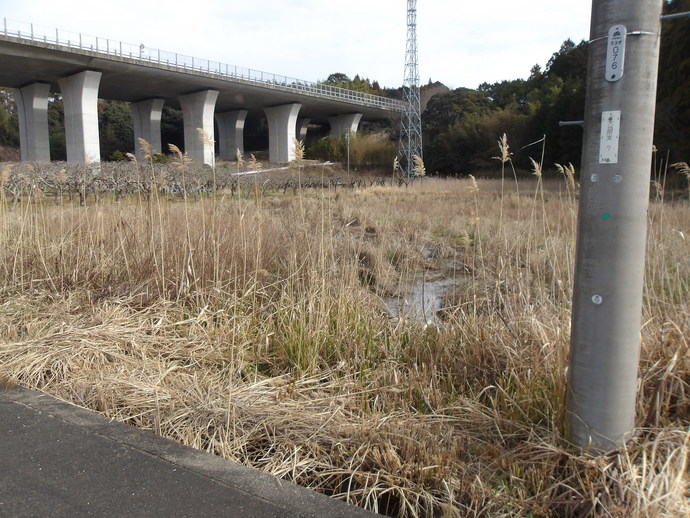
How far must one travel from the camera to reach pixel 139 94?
134 feet

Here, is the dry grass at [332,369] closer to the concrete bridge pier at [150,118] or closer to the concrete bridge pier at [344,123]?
the concrete bridge pier at [150,118]

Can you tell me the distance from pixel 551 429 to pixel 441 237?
8.03 metres

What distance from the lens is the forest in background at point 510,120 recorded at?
21.5 metres

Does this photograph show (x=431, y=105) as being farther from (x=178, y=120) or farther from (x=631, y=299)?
(x=631, y=299)

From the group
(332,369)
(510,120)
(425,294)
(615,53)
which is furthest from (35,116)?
(615,53)

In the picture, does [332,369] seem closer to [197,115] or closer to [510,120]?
[197,115]

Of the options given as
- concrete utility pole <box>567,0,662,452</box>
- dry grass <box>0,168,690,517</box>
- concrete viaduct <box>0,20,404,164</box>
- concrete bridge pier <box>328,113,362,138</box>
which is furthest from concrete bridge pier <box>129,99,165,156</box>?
concrete utility pole <box>567,0,662,452</box>

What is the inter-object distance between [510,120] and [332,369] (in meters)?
40.2

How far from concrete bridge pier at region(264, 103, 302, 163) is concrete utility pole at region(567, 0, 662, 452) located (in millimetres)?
44977

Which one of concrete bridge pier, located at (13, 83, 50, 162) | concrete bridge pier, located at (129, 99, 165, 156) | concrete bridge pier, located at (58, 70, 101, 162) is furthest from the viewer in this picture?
concrete bridge pier, located at (129, 99, 165, 156)

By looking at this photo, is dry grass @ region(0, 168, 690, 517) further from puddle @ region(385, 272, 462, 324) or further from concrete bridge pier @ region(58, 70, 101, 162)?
concrete bridge pier @ region(58, 70, 101, 162)

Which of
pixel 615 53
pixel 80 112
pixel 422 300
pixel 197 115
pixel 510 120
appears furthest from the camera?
pixel 510 120

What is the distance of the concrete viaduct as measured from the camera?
29794 mm

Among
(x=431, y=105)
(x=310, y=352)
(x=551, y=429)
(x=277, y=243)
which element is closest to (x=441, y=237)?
(x=277, y=243)
